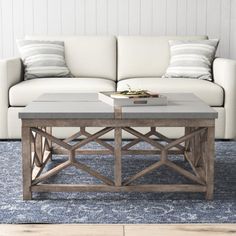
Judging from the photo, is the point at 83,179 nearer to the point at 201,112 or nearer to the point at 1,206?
the point at 1,206

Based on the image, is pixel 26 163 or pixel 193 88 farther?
pixel 193 88

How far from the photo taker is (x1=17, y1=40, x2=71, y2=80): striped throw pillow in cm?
407

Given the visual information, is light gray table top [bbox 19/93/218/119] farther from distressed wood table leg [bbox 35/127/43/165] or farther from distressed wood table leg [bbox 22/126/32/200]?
distressed wood table leg [bbox 35/127/43/165]

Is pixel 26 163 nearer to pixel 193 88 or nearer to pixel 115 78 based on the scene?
pixel 193 88

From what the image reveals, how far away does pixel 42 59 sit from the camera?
408 cm

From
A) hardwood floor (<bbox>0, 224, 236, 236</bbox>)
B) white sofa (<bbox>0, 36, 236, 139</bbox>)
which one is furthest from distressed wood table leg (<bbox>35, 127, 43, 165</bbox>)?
white sofa (<bbox>0, 36, 236, 139</bbox>)

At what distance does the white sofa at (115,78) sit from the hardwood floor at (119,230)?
1717 millimetres

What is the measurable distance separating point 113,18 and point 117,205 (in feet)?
8.90

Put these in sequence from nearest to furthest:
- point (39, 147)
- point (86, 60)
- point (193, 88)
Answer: point (39, 147) < point (193, 88) < point (86, 60)

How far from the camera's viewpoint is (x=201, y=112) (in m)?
2.28

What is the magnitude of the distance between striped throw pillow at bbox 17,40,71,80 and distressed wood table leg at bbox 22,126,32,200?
1830 millimetres

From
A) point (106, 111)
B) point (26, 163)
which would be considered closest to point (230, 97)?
point (106, 111)

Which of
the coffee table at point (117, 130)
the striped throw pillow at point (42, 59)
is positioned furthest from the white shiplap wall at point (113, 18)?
the coffee table at point (117, 130)

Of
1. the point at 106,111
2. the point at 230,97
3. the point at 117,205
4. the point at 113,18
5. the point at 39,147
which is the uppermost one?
the point at 113,18
